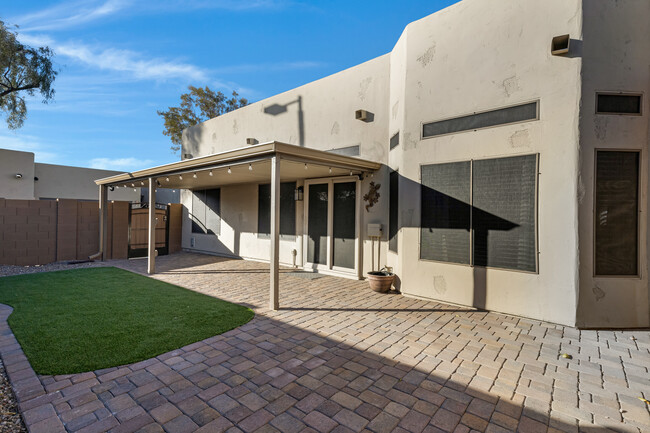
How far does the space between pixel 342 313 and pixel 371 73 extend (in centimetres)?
544

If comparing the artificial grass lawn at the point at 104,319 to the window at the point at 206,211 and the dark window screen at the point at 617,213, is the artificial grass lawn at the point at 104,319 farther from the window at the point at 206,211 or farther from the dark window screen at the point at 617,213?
the dark window screen at the point at 617,213

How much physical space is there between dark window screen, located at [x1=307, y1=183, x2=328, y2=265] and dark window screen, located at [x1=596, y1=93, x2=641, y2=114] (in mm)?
5221

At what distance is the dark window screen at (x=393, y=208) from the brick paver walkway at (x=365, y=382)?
7.02 ft

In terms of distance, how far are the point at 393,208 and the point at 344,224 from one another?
141cm

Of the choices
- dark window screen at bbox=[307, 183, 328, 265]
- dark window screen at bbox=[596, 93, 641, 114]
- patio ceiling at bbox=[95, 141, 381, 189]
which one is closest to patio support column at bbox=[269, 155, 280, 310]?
patio ceiling at bbox=[95, 141, 381, 189]

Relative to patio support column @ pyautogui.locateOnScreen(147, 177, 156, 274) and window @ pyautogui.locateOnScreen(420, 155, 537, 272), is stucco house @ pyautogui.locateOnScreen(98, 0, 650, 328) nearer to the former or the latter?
window @ pyautogui.locateOnScreen(420, 155, 537, 272)

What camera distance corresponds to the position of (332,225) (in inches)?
293

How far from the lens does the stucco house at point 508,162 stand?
13.3 feet

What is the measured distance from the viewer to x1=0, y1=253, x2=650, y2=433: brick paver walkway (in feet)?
6.96

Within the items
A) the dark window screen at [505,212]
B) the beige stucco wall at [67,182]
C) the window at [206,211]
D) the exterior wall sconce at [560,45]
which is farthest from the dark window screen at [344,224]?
the beige stucco wall at [67,182]

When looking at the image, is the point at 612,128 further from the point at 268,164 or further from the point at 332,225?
the point at 268,164

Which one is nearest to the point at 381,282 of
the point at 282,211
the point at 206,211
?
the point at 282,211

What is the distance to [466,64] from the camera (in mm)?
4969

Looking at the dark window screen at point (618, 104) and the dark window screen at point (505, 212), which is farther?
the dark window screen at point (505, 212)
